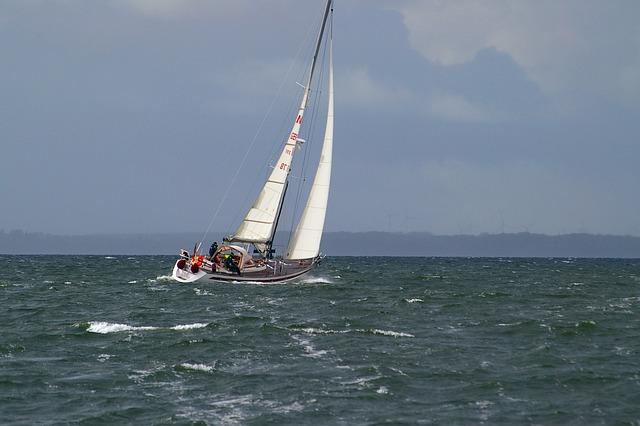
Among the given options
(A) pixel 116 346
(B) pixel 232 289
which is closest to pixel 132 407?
(A) pixel 116 346

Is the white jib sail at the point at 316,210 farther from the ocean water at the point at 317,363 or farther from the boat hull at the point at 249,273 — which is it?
the ocean water at the point at 317,363

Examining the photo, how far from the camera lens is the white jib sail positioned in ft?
191

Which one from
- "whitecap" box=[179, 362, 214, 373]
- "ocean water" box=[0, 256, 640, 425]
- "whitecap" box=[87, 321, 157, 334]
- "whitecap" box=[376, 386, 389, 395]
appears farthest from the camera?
"whitecap" box=[87, 321, 157, 334]

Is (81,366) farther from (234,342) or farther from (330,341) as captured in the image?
(330,341)

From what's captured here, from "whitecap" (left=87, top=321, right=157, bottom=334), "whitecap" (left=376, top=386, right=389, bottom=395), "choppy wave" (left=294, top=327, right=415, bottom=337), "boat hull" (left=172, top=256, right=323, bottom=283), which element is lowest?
"whitecap" (left=376, top=386, right=389, bottom=395)

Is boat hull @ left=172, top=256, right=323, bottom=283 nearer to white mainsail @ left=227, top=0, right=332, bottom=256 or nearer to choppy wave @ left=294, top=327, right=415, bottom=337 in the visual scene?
white mainsail @ left=227, top=0, right=332, bottom=256

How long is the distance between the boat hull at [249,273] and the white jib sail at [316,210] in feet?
3.76

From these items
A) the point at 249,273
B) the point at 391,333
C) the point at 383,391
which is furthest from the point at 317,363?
the point at 249,273

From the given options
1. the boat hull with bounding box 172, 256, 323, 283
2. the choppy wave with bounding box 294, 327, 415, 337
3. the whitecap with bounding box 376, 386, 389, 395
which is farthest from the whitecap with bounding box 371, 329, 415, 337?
the boat hull with bounding box 172, 256, 323, 283

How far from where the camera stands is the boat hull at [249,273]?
179ft

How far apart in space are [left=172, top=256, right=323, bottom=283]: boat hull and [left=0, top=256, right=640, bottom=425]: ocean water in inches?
334

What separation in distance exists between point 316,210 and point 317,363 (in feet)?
109

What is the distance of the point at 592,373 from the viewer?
24.5 metres

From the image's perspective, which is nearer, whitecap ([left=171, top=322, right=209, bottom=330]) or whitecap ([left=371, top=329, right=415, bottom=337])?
whitecap ([left=371, top=329, right=415, bottom=337])
